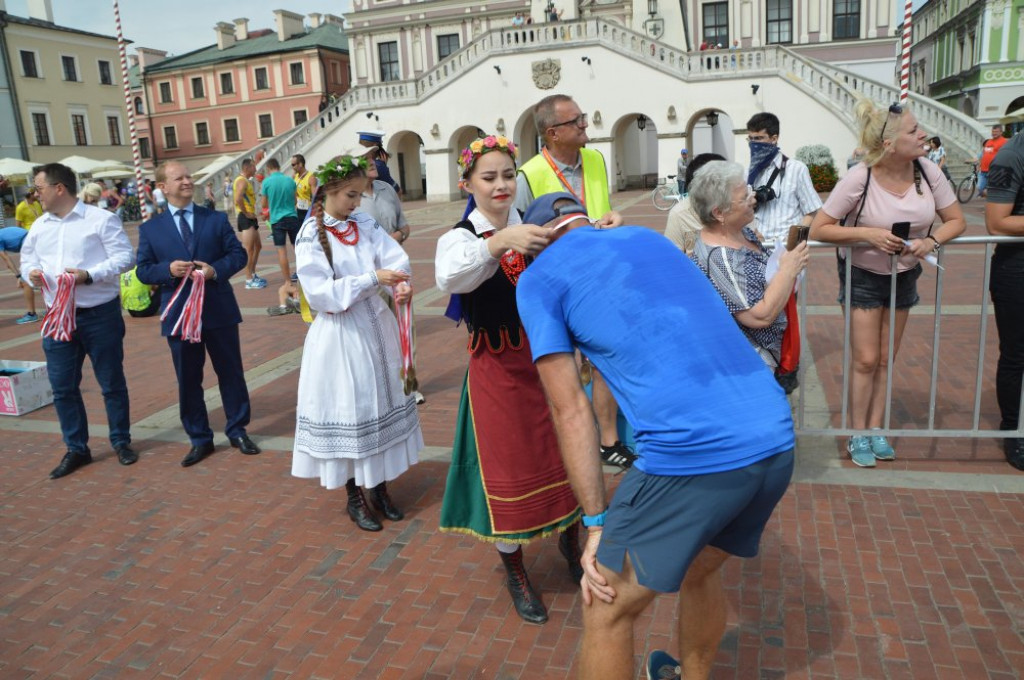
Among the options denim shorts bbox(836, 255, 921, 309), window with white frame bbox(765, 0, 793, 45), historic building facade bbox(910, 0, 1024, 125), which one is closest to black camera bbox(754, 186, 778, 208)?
denim shorts bbox(836, 255, 921, 309)

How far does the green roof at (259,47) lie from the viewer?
50.3 meters

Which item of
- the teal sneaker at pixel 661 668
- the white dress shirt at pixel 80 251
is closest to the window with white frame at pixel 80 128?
the white dress shirt at pixel 80 251

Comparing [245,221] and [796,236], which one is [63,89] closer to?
[245,221]

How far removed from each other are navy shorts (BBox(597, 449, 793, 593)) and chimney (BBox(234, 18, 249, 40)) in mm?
62114

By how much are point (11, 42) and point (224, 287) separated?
158ft

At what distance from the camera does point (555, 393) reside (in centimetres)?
212

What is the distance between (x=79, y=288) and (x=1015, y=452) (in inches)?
245

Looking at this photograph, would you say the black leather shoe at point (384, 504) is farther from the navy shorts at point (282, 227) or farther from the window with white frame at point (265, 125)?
the window with white frame at point (265, 125)

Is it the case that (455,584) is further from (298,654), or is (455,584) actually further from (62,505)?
(62,505)

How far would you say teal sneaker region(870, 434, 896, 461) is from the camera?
15.7ft

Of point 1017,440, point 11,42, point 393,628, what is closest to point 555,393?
point 393,628

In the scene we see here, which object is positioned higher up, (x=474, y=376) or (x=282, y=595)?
(x=474, y=376)

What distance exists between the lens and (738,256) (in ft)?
11.7

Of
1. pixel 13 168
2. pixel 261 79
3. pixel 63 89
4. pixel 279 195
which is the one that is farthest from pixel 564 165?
pixel 261 79
